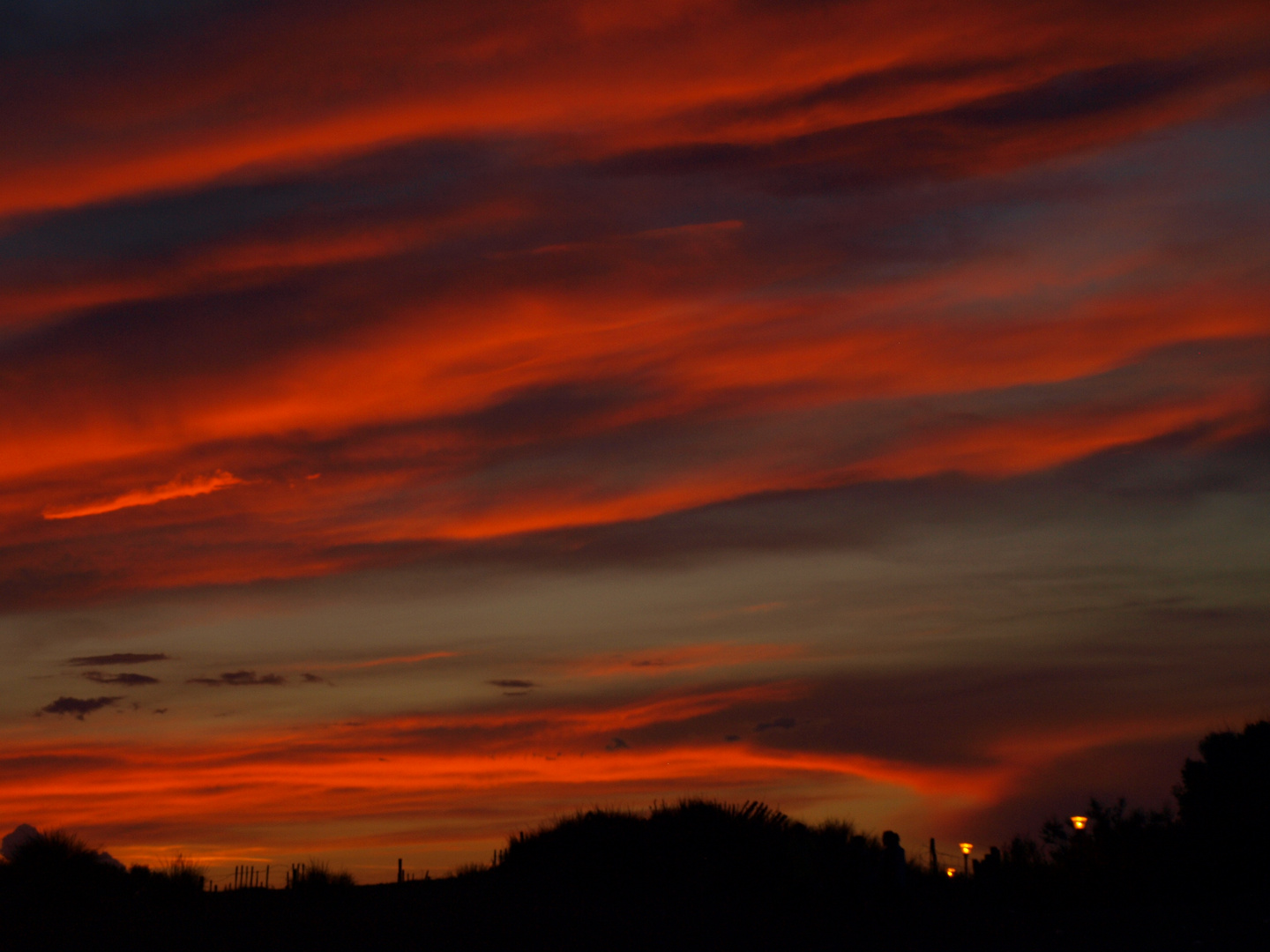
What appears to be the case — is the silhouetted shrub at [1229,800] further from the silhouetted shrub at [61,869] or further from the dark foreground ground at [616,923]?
the silhouetted shrub at [61,869]

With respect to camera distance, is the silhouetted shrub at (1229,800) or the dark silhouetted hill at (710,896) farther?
the silhouetted shrub at (1229,800)

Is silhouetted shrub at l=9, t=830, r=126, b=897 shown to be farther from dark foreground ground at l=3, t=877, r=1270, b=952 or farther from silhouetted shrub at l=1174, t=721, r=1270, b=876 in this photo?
silhouetted shrub at l=1174, t=721, r=1270, b=876

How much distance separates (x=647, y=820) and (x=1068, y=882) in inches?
380

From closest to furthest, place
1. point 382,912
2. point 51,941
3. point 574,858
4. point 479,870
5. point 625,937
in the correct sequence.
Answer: point 51,941, point 625,937, point 382,912, point 574,858, point 479,870

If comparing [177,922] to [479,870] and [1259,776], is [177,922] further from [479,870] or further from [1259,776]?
[1259,776]

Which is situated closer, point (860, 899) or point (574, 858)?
point (860, 899)

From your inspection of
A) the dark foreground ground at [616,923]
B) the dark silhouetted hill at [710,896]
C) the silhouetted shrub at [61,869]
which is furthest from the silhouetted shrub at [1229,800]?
the silhouetted shrub at [61,869]

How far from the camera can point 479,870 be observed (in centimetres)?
2967

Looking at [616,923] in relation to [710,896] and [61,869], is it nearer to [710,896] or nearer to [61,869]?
[710,896]

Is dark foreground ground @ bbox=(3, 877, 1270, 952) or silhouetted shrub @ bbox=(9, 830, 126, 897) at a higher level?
silhouetted shrub @ bbox=(9, 830, 126, 897)

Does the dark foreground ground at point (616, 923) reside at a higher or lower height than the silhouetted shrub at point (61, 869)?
lower

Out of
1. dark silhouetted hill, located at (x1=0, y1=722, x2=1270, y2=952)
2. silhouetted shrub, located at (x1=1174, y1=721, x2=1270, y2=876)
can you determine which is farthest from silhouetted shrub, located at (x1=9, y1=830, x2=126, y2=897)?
silhouetted shrub, located at (x1=1174, y1=721, x2=1270, y2=876)

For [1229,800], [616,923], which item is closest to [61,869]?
[616,923]

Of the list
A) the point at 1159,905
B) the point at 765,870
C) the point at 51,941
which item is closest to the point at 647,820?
the point at 765,870
